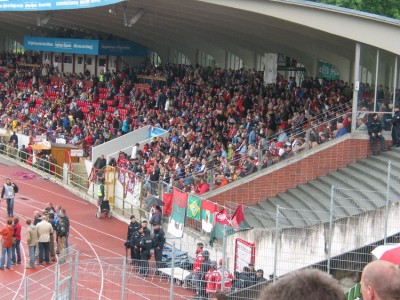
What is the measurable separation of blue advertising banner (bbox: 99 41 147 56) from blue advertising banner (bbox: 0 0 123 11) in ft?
16.3

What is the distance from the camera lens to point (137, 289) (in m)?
14.5

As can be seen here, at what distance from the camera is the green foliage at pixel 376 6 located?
119ft

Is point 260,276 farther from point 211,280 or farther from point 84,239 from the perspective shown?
point 84,239

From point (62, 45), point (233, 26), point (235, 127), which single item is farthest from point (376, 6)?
point (62, 45)

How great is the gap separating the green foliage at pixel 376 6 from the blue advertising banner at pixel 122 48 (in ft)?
32.0

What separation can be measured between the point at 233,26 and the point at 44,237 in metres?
13.1

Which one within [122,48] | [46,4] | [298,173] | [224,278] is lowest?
[224,278]

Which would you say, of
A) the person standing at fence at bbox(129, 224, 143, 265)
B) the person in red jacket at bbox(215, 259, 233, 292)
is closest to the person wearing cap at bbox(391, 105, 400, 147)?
the person standing at fence at bbox(129, 224, 143, 265)

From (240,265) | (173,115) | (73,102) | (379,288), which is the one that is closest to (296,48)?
(173,115)

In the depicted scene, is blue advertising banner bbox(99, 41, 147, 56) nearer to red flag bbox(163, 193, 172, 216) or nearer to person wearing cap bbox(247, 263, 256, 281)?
red flag bbox(163, 193, 172, 216)

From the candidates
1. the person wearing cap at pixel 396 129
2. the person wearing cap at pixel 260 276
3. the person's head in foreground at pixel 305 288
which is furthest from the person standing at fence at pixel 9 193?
the person's head in foreground at pixel 305 288

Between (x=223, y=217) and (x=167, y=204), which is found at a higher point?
(x=223, y=217)

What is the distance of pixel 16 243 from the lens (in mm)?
19234

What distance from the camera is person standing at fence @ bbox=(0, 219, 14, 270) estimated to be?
18641 millimetres
